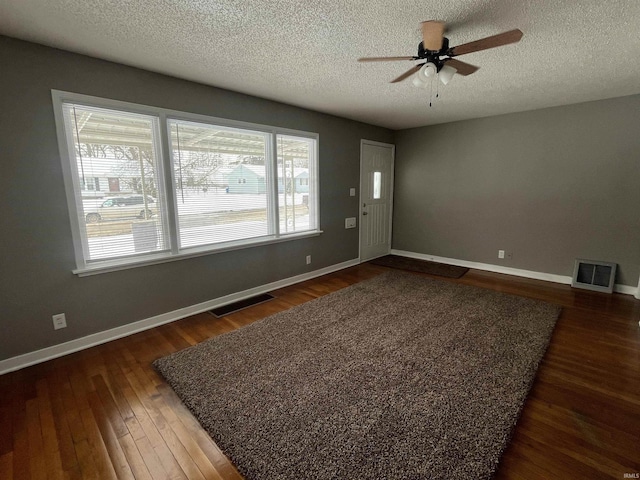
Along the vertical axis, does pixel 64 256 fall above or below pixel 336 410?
above

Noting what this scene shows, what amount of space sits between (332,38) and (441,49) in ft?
2.47

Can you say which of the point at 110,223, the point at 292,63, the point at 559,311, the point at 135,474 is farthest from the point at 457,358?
the point at 110,223

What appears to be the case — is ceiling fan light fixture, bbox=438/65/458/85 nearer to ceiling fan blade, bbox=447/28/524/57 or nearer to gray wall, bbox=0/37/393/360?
ceiling fan blade, bbox=447/28/524/57

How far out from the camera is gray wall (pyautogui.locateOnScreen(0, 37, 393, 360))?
82.4 inches

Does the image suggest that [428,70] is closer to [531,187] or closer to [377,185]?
[531,187]

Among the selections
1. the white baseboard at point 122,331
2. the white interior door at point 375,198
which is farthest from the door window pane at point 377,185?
the white baseboard at point 122,331

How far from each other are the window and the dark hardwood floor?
847 millimetres

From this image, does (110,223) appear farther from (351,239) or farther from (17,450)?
(351,239)

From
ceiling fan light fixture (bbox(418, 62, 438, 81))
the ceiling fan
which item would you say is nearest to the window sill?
the ceiling fan

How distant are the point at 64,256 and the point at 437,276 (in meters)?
4.41

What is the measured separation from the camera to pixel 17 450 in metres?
1.53

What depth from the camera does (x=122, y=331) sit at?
8.83 feet

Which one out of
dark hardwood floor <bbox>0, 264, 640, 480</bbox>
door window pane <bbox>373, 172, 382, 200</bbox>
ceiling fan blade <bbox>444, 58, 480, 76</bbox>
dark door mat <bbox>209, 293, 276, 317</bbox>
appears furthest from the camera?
door window pane <bbox>373, 172, 382, 200</bbox>

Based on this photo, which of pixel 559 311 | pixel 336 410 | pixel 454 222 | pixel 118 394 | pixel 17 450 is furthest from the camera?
pixel 454 222
